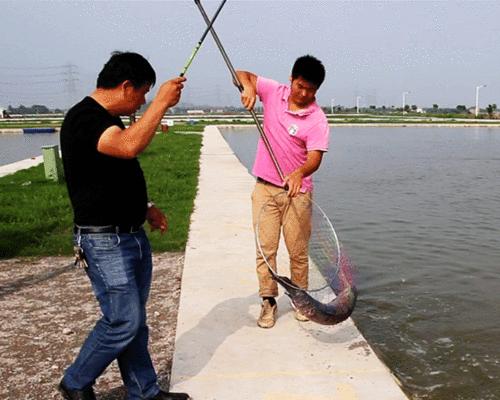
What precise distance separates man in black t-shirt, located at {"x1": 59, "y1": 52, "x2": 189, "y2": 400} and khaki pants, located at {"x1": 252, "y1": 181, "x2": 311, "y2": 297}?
142 cm

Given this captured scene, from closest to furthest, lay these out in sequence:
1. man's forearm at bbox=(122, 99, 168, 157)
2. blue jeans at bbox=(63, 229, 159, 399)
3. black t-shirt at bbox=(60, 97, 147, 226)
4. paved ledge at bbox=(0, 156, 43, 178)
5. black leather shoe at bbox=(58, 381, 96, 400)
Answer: man's forearm at bbox=(122, 99, 168, 157) < black t-shirt at bbox=(60, 97, 147, 226) < blue jeans at bbox=(63, 229, 159, 399) < black leather shoe at bbox=(58, 381, 96, 400) < paved ledge at bbox=(0, 156, 43, 178)

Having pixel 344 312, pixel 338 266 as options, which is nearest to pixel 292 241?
pixel 338 266

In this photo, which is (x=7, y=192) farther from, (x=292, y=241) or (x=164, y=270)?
(x=292, y=241)

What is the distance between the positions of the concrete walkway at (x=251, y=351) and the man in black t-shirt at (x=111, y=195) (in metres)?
0.78

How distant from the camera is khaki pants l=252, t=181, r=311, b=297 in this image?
4191 millimetres

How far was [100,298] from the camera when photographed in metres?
2.81

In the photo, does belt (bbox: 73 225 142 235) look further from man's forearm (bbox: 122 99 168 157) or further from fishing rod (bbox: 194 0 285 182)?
fishing rod (bbox: 194 0 285 182)

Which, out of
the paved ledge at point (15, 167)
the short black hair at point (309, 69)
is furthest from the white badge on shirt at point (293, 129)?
the paved ledge at point (15, 167)

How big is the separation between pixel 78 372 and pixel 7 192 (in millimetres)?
9020

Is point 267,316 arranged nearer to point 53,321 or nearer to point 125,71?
point 53,321

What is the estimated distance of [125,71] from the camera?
2674mm

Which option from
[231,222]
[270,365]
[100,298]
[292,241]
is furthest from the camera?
[231,222]

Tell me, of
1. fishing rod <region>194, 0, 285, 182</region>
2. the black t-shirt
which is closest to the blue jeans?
the black t-shirt

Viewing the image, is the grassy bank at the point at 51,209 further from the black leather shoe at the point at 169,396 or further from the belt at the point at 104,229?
the belt at the point at 104,229
